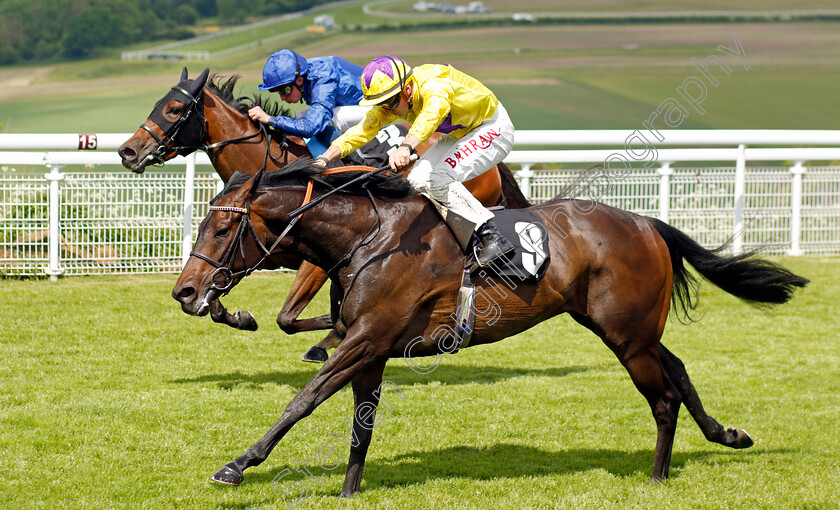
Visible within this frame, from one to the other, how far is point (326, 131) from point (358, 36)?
46105mm

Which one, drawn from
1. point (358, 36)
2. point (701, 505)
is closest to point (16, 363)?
point (701, 505)

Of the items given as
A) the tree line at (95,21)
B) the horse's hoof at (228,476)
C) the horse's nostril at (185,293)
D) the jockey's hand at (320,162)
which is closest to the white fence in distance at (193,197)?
the jockey's hand at (320,162)

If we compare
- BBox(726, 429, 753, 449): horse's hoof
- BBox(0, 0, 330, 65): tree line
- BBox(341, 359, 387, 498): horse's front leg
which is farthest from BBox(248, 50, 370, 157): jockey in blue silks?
BBox(0, 0, 330, 65): tree line

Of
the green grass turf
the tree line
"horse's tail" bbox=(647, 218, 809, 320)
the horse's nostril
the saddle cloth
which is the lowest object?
the green grass turf

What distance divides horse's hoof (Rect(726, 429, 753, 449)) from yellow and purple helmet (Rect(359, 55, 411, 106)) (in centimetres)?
242

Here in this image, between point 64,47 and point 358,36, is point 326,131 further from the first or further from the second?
point 64,47

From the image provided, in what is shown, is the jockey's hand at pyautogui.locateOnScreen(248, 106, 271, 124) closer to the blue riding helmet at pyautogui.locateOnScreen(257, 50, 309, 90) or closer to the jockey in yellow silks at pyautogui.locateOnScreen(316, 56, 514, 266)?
the blue riding helmet at pyautogui.locateOnScreen(257, 50, 309, 90)

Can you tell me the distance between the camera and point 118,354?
6434 millimetres

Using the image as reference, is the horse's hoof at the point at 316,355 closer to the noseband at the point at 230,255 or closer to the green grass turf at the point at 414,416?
the green grass turf at the point at 414,416

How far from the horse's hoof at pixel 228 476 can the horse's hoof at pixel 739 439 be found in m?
2.51

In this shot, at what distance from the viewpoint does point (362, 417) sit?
13.5 ft

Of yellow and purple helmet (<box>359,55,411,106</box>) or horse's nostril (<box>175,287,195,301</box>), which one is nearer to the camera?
horse's nostril (<box>175,287,195,301</box>)

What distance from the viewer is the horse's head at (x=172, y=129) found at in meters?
5.80

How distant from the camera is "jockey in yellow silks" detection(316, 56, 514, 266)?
160 inches
